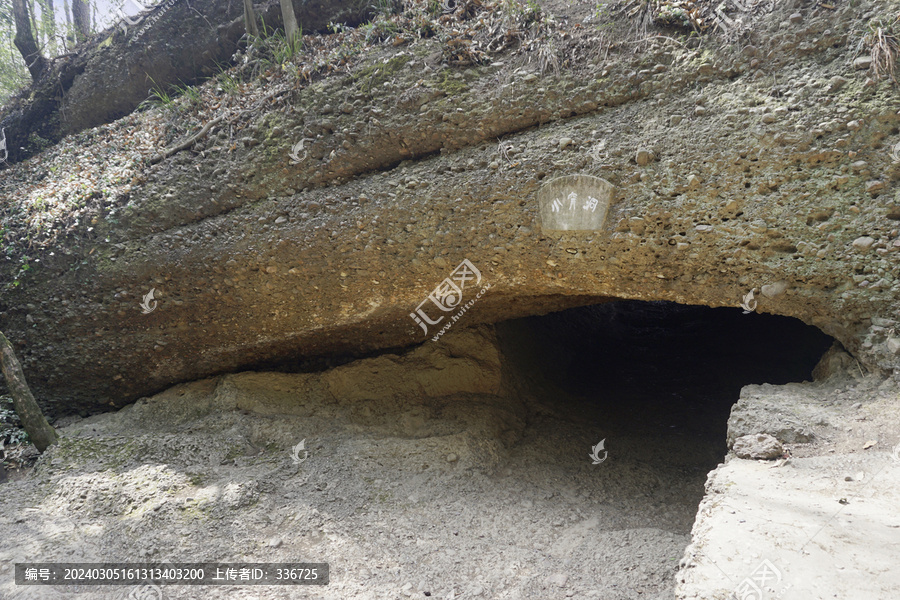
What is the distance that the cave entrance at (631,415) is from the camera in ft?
9.06

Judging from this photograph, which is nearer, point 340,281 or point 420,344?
point 340,281

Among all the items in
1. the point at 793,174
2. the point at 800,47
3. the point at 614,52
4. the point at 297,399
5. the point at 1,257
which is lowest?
the point at 297,399

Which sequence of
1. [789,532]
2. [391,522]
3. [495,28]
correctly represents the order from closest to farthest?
1. [789,532]
2. [391,522]
3. [495,28]

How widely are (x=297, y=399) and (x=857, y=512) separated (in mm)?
3955

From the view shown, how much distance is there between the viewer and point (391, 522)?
3.13 m

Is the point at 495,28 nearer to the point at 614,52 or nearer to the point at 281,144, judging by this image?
the point at 614,52

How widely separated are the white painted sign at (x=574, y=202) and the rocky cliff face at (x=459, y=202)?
6 centimetres

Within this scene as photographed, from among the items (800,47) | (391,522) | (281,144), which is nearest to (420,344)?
(391,522)
